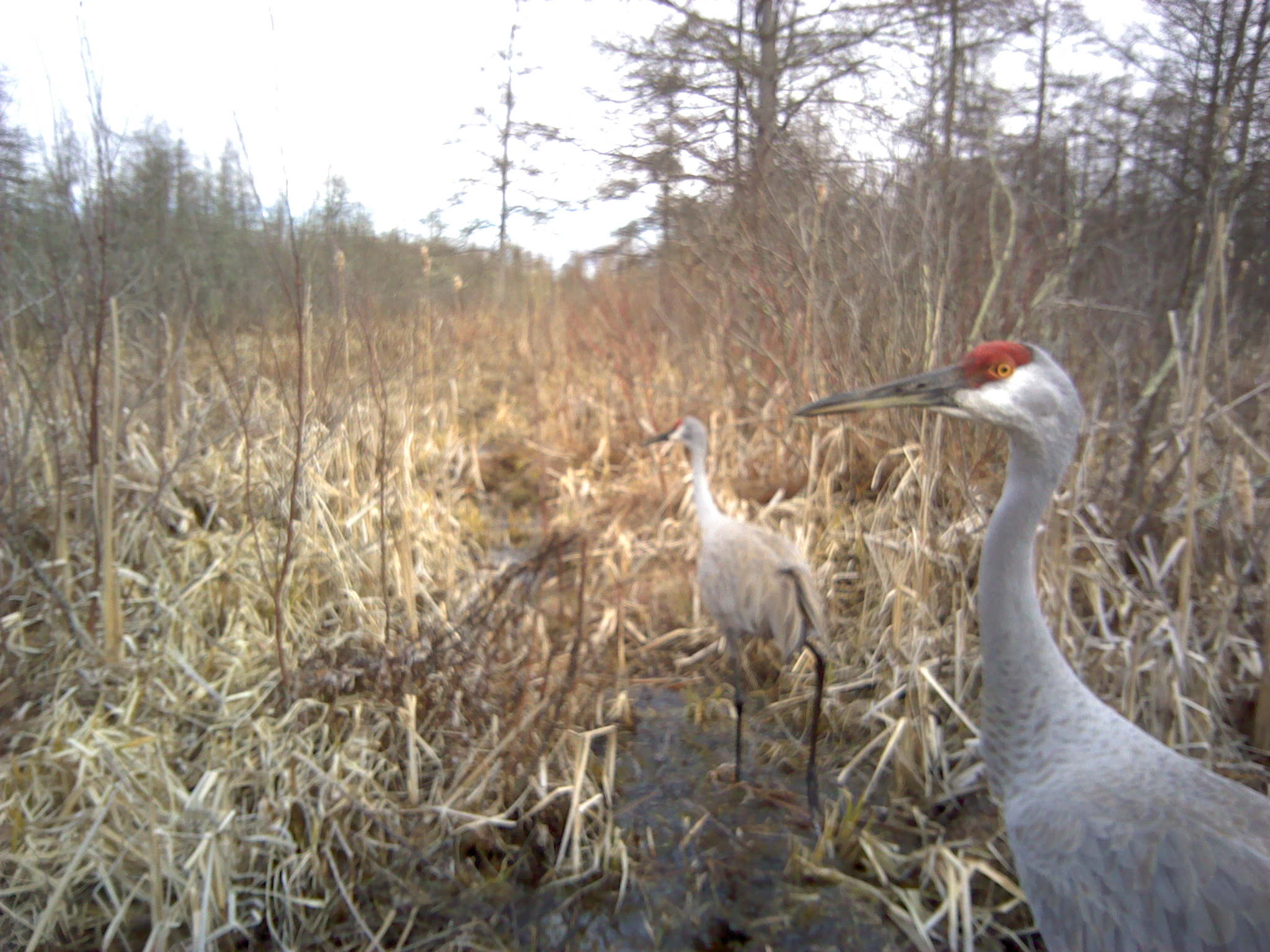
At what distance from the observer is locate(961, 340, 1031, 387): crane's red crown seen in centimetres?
186

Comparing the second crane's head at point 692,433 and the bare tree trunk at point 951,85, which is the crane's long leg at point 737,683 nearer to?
the second crane's head at point 692,433

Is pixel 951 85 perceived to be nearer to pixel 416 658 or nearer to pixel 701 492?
pixel 701 492

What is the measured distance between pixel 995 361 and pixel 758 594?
1758 mm

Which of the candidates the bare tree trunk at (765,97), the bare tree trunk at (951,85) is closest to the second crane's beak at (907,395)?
the bare tree trunk at (951,85)

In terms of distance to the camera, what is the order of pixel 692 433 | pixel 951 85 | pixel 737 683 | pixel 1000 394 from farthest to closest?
pixel 951 85
pixel 692 433
pixel 737 683
pixel 1000 394

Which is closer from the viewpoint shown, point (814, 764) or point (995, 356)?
point (995, 356)

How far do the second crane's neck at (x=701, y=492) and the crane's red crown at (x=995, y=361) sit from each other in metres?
2.19

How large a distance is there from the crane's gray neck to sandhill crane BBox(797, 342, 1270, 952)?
6.84 feet

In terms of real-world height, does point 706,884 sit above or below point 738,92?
below

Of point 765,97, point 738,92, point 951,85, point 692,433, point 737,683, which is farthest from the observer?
point 765,97

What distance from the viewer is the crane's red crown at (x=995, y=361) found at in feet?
6.11

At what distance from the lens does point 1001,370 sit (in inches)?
73.4

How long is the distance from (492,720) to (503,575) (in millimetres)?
594

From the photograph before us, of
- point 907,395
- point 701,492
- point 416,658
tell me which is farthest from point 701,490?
point 907,395
